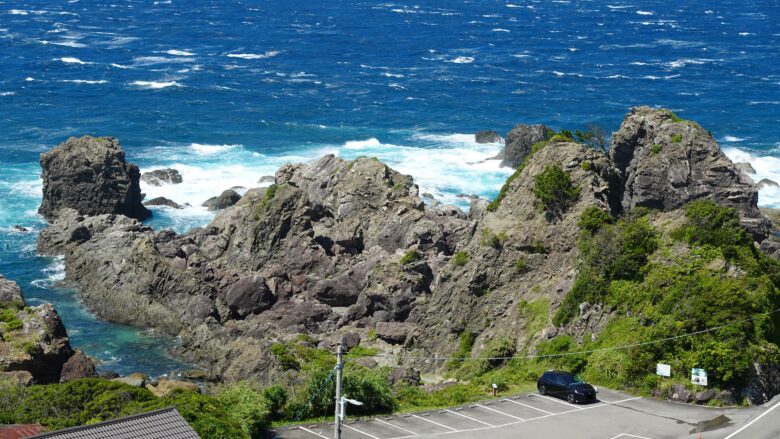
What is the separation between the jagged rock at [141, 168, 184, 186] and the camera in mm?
117812

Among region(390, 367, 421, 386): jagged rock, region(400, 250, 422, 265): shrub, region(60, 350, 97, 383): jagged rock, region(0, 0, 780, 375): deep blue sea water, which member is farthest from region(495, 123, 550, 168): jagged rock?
region(60, 350, 97, 383): jagged rock

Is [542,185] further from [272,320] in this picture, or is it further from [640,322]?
[272,320]

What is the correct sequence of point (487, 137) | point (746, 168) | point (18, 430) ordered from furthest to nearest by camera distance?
1. point (487, 137)
2. point (746, 168)
3. point (18, 430)

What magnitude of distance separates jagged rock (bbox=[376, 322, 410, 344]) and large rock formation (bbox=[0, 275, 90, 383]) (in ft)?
68.7

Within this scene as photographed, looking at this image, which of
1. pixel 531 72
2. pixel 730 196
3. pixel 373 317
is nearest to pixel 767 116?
pixel 531 72

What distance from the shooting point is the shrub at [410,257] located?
7994cm

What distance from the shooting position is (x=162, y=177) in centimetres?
11850

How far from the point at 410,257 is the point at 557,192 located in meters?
16.9

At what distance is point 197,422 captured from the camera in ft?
139

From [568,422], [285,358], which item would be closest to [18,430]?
[285,358]

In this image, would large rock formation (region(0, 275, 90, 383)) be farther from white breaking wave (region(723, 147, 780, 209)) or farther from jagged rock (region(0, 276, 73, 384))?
white breaking wave (region(723, 147, 780, 209))

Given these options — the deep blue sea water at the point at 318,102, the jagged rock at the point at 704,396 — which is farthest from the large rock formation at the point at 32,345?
the jagged rock at the point at 704,396

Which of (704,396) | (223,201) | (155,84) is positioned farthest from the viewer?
(155,84)

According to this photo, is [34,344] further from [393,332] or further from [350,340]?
[393,332]
